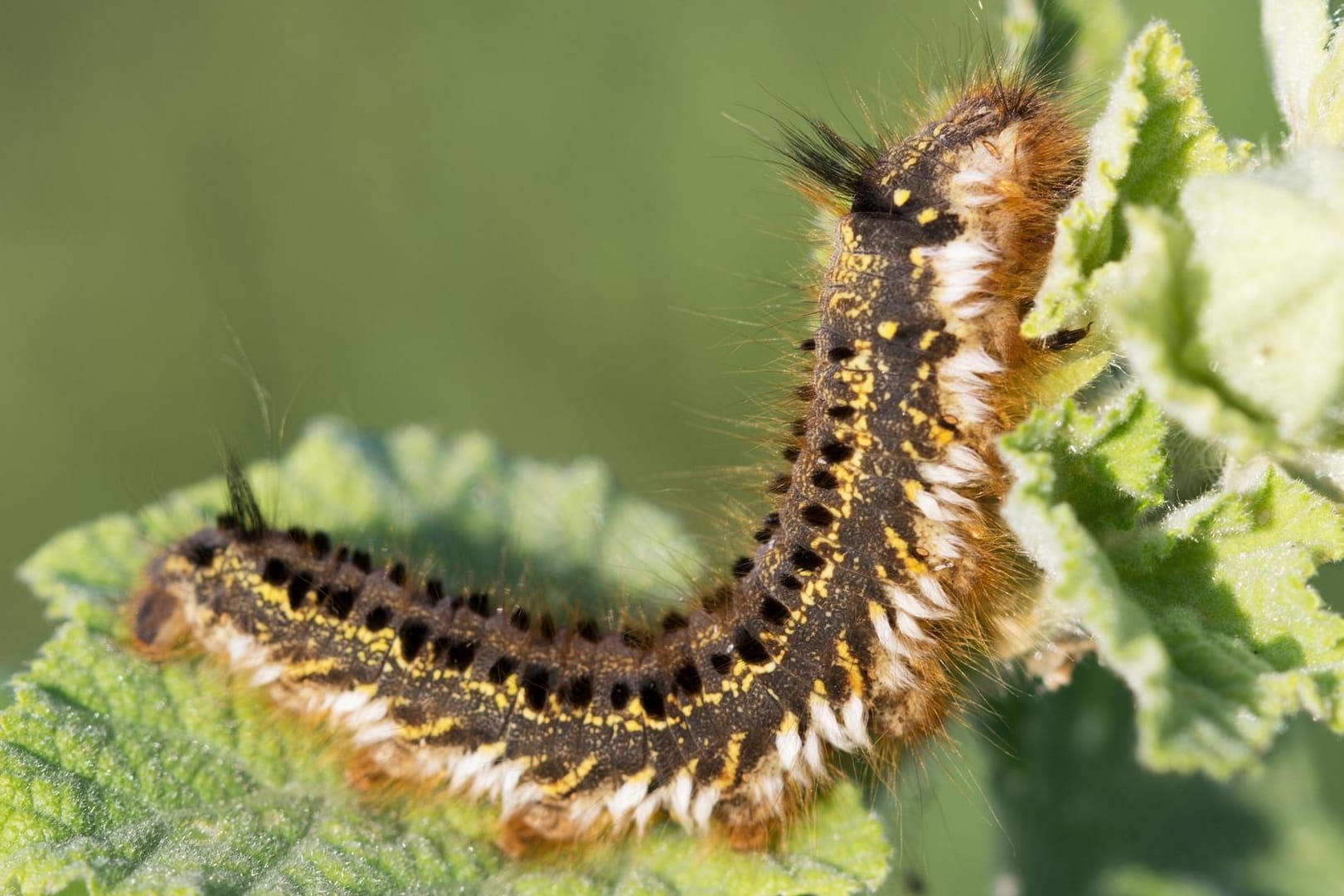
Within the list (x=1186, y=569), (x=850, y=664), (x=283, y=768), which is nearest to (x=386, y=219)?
(x=283, y=768)

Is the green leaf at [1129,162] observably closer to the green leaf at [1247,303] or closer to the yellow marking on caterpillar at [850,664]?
the green leaf at [1247,303]

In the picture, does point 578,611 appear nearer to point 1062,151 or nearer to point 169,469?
point 1062,151

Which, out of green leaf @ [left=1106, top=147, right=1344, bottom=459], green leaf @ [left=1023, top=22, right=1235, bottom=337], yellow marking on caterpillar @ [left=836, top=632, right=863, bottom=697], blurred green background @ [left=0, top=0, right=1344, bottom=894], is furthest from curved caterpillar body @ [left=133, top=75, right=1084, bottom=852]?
blurred green background @ [left=0, top=0, right=1344, bottom=894]

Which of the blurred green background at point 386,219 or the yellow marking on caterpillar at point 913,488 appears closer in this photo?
the yellow marking on caterpillar at point 913,488

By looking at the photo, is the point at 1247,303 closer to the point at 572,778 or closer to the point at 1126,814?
the point at 572,778

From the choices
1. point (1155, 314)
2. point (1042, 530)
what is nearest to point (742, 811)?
point (1042, 530)

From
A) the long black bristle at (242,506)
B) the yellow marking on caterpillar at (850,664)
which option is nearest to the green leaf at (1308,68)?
the yellow marking on caterpillar at (850,664)
